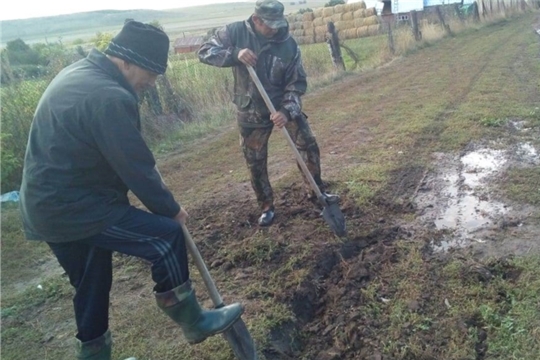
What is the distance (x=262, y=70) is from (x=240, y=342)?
98.2 inches

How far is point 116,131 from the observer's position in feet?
8.32

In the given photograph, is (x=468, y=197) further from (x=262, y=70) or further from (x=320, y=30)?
(x=320, y=30)

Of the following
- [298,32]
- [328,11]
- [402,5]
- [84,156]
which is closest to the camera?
[84,156]

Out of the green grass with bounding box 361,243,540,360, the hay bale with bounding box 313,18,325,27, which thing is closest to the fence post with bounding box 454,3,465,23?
the hay bale with bounding box 313,18,325,27

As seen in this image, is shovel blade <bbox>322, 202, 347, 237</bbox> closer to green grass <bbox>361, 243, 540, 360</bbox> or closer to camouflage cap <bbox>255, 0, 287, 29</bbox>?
green grass <bbox>361, 243, 540, 360</bbox>

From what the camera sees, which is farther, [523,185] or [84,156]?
[523,185]

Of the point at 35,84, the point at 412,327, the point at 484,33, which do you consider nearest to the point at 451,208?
the point at 412,327

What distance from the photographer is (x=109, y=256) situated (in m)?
2.97

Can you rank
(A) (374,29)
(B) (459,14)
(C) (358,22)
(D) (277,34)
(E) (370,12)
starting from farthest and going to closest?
(C) (358,22)
(E) (370,12)
(A) (374,29)
(B) (459,14)
(D) (277,34)

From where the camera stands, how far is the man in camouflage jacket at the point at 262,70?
4516mm

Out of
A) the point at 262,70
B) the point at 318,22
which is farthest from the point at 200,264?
the point at 318,22

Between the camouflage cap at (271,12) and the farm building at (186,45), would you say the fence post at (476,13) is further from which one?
the camouflage cap at (271,12)

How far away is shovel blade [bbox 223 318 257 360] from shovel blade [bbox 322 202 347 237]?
1676 mm

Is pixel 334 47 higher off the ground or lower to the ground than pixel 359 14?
lower
